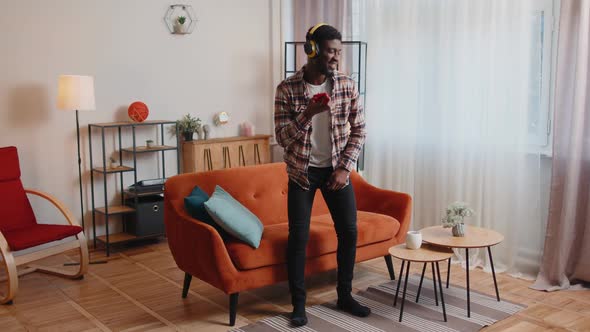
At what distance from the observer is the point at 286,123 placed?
3.05m

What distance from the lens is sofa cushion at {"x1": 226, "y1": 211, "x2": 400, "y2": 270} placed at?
317 centimetres

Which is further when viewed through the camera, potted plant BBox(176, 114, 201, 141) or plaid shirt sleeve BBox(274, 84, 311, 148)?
potted plant BBox(176, 114, 201, 141)

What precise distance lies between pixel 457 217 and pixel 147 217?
240cm

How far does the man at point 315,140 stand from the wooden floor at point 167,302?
48 cm

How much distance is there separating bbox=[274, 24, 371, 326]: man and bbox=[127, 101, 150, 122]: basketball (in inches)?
77.4

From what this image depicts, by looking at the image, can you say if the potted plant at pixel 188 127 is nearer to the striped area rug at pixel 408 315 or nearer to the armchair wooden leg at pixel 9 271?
the armchair wooden leg at pixel 9 271

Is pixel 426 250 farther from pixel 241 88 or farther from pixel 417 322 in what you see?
pixel 241 88

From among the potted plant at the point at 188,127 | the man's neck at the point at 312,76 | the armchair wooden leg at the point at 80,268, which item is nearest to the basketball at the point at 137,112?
the potted plant at the point at 188,127

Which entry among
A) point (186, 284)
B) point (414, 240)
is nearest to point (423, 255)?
point (414, 240)

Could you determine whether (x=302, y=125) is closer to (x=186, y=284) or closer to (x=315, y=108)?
(x=315, y=108)

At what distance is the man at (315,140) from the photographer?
2.98m

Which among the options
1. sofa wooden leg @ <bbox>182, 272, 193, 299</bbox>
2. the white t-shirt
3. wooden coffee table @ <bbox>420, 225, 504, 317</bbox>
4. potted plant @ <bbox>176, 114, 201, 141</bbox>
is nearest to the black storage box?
potted plant @ <bbox>176, 114, 201, 141</bbox>

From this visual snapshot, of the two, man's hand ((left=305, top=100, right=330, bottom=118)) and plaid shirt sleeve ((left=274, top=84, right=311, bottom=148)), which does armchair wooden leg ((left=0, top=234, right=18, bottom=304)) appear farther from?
man's hand ((left=305, top=100, right=330, bottom=118))

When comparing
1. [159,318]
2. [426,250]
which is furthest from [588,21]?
[159,318]
